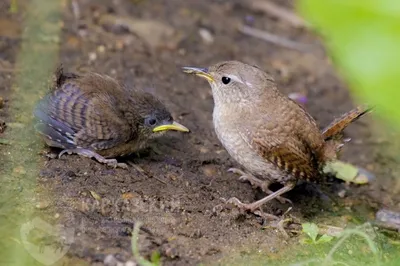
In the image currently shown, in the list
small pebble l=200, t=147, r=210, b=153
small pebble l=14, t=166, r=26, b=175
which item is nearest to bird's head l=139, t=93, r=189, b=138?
small pebble l=200, t=147, r=210, b=153

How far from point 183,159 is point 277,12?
371 cm

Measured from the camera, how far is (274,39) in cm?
730

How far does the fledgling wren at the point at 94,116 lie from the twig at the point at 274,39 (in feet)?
10.4

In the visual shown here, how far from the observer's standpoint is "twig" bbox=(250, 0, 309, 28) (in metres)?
7.69

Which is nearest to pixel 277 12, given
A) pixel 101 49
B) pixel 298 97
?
pixel 298 97

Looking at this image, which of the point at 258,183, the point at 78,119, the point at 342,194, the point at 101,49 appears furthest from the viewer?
the point at 101,49

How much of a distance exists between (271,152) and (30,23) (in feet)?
9.91

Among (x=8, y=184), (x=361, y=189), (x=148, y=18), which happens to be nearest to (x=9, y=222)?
(x=8, y=184)

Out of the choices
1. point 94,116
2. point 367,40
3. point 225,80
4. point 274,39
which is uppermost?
point 367,40

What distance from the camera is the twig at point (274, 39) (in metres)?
7.26

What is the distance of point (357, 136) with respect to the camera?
239 inches

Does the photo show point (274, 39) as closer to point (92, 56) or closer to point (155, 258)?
point (92, 56)

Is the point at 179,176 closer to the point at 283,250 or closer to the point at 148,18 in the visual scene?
the point at 283,250

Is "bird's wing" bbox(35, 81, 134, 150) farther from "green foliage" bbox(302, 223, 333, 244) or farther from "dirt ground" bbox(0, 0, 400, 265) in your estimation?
"green foliage" bbox(302, 223, 333, 244)
